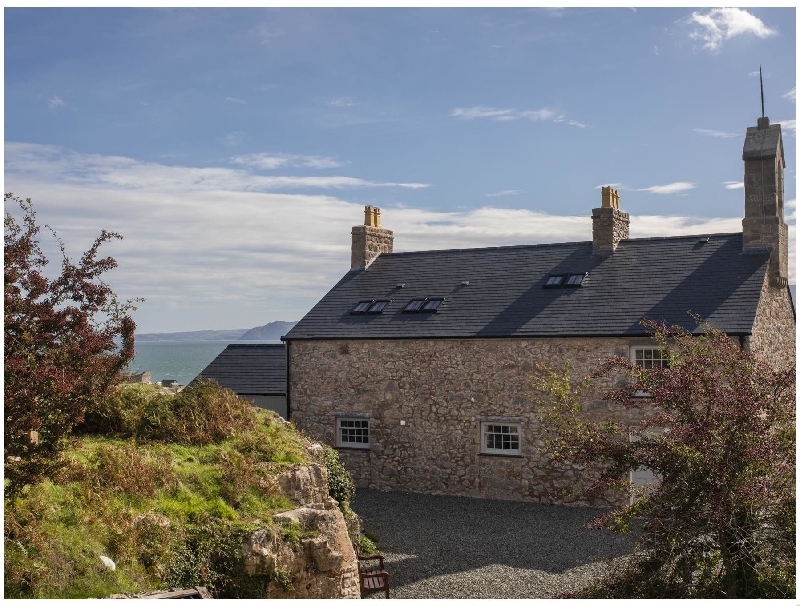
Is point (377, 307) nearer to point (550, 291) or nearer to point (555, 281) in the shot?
point (550, 291)

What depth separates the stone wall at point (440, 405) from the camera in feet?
66.5

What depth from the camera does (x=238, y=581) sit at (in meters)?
11.1

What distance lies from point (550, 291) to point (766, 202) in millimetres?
5909

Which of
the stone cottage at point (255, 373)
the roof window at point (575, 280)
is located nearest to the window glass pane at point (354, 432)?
the stone cottage at point (255, 373)

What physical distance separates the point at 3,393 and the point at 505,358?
14.0 meters

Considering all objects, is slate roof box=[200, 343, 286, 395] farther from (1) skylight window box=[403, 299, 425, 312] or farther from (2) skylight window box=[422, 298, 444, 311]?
(2) skylight window box=[422, 298, 444, 311]

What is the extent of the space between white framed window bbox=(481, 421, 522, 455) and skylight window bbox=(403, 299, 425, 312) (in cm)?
396

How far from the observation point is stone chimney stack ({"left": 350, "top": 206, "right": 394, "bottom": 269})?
26078mm

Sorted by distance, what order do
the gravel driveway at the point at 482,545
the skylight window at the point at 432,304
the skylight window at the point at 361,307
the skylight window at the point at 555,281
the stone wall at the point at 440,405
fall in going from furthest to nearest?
the skylight window at the point at 361,307
the skylight window at the point at 432,304
the skylight window at the point at 555,281
the stone wall at the point at 440,405
the gravel driveway at the point at 482,545

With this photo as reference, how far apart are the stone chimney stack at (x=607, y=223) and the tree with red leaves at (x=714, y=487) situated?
1263cm

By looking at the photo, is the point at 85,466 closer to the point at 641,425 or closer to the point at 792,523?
the point at 641,425

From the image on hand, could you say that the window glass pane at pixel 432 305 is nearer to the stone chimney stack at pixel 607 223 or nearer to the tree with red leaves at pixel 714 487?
the stone chimney stack at pixel 607 223

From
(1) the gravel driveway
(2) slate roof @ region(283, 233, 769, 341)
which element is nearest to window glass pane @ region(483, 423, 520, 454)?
(1) the gravel driveway

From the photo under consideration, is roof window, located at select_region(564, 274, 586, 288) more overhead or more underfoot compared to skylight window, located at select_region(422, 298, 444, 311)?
more overhead
